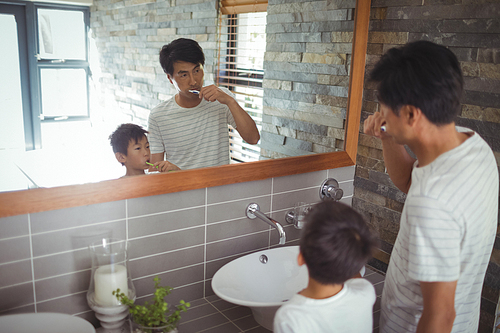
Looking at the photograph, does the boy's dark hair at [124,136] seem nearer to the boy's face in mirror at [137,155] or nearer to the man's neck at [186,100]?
the boy's face in mirror at [137,155]

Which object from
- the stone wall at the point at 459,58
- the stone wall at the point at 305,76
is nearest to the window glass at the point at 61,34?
the stone wall at the point at 305,76

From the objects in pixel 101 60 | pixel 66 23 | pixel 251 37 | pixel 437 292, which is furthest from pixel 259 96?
pixel 437 292

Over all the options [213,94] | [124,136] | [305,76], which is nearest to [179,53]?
[213,94]

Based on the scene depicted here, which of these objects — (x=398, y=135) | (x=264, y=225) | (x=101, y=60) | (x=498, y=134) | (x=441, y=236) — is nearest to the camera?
(x=441, y=236)

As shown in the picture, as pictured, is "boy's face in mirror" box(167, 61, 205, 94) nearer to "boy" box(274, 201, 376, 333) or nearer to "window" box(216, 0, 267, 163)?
"window" box(216, 0, 267, 163)

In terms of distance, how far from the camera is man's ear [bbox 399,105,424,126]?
1.01 m

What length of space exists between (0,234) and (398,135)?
1095 mm

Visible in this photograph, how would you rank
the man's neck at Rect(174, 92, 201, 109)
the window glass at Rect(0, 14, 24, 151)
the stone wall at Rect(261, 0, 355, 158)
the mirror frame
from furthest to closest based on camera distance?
the stone wall at Rect(261, 0, 355, 158) < the man's neck at Rect(174, 92, 201, 109) < the mirror frame < the window glass at Rect(0, 14, 24, 151)

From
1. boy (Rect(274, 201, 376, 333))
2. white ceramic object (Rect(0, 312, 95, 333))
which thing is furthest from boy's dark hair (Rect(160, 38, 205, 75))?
white ceramic object (Rect(0, 312, 95, 333))

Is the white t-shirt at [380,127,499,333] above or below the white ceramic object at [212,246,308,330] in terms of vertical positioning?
above

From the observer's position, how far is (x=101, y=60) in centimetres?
124

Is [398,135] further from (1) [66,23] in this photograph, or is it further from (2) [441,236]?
(1) [66,23]

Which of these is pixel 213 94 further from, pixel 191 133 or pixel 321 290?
pixel 321 290

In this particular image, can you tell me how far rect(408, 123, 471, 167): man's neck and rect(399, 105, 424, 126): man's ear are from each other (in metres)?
0.03
